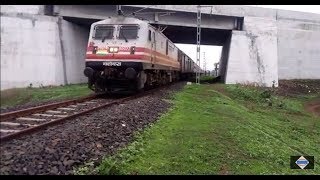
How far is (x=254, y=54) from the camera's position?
38.6 m

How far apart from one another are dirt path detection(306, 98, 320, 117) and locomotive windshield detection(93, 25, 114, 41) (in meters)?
17.4

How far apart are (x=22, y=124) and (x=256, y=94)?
2489cm

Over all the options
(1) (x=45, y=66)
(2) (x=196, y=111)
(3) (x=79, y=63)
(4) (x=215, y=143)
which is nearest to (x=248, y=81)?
(2) (x=196, y=111)

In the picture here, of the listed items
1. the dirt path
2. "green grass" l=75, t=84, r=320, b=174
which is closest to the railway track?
"green grass" l=75, t=84, r=320, b=174

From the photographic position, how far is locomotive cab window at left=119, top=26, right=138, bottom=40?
53.5 feet

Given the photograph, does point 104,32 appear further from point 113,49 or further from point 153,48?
point 153,48

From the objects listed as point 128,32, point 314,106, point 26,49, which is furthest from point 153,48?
point 314,106

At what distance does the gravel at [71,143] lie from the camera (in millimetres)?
5555

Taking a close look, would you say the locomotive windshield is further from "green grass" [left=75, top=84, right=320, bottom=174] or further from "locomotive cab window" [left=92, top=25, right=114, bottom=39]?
"green grass" [left=75, top=84, right=320, bottom=174]

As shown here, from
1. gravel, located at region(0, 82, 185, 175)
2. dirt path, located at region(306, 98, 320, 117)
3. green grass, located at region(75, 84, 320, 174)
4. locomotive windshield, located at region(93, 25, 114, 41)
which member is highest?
locomotive windshield, located at region(93, 25, 114, 41)

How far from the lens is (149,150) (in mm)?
8312

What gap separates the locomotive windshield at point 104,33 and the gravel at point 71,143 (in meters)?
4.93

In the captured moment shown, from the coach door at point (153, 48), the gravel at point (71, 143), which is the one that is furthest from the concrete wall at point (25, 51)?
the coach door at point (153, 48)

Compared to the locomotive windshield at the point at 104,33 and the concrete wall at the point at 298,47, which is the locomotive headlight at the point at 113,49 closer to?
the locomotive windshield at the point at 104,33
